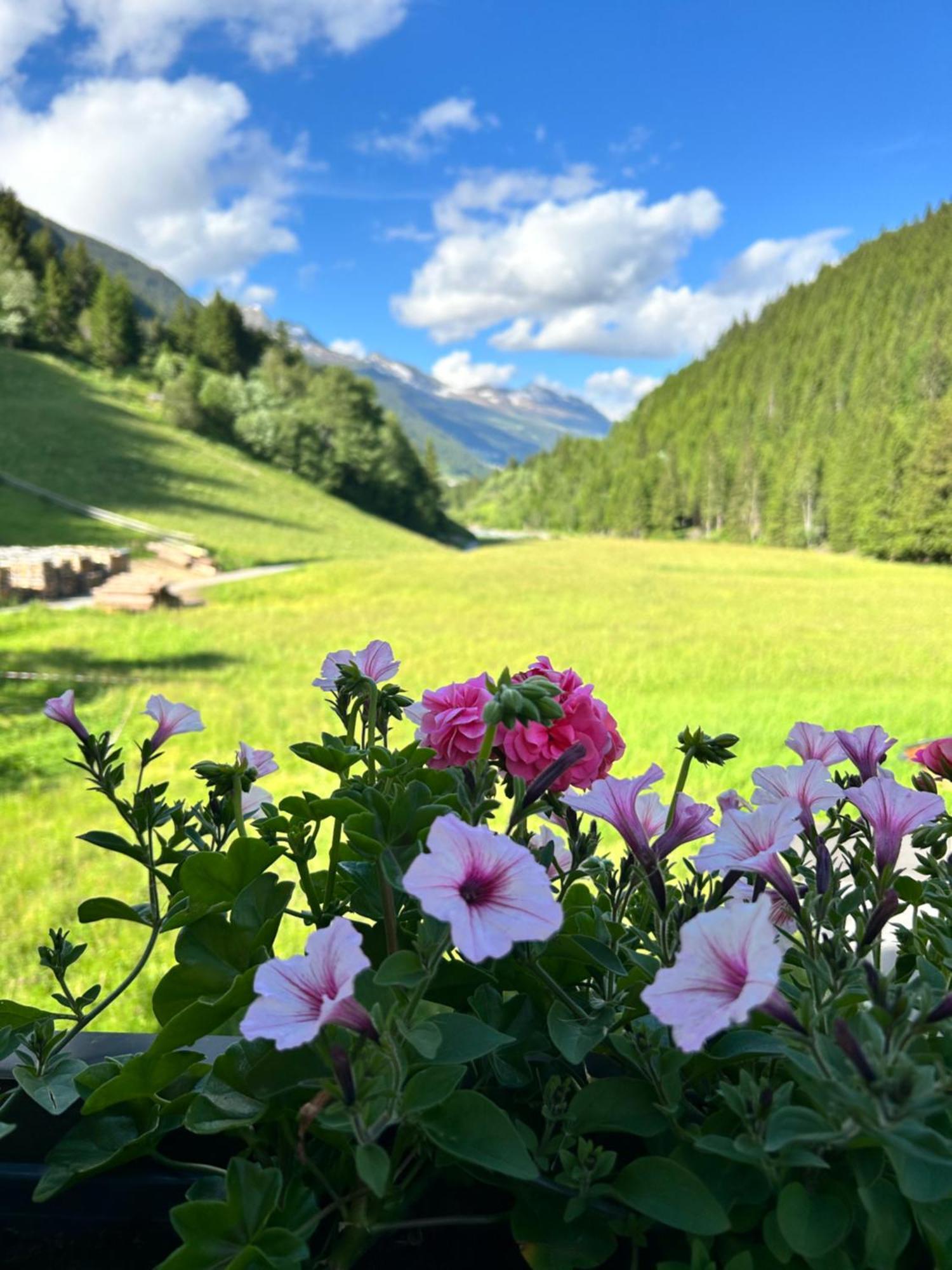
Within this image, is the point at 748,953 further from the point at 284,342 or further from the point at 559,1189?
the point at 284,342

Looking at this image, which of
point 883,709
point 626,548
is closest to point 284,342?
point 626,548

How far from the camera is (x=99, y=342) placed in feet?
119

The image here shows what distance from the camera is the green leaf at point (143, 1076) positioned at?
1.97 feet

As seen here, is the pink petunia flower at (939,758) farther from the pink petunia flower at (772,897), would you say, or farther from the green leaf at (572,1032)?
the green leaf at (572,1032)

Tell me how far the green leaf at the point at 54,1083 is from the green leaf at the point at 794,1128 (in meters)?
0.53

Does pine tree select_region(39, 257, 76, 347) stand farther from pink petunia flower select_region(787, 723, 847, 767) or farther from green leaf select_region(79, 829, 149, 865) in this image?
pink petunia flower select_region(787, 723, 847, 767)

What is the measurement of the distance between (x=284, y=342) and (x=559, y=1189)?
4524cm

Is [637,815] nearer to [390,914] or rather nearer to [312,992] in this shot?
[390,914]

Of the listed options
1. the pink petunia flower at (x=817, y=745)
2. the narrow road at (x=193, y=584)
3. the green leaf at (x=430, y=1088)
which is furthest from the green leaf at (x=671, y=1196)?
the narrow road at (x=193, y=584)

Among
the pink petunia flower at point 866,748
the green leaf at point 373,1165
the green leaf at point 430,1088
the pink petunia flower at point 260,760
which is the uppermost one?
the pink petunia flower at point 866,748

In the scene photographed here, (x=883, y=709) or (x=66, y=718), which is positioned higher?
(x=66, y=718)

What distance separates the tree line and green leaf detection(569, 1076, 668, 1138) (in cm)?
3238

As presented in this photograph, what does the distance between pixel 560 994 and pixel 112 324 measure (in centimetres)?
4105

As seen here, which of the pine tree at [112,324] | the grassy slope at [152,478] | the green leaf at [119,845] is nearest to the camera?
the green leaf at [119,845]
